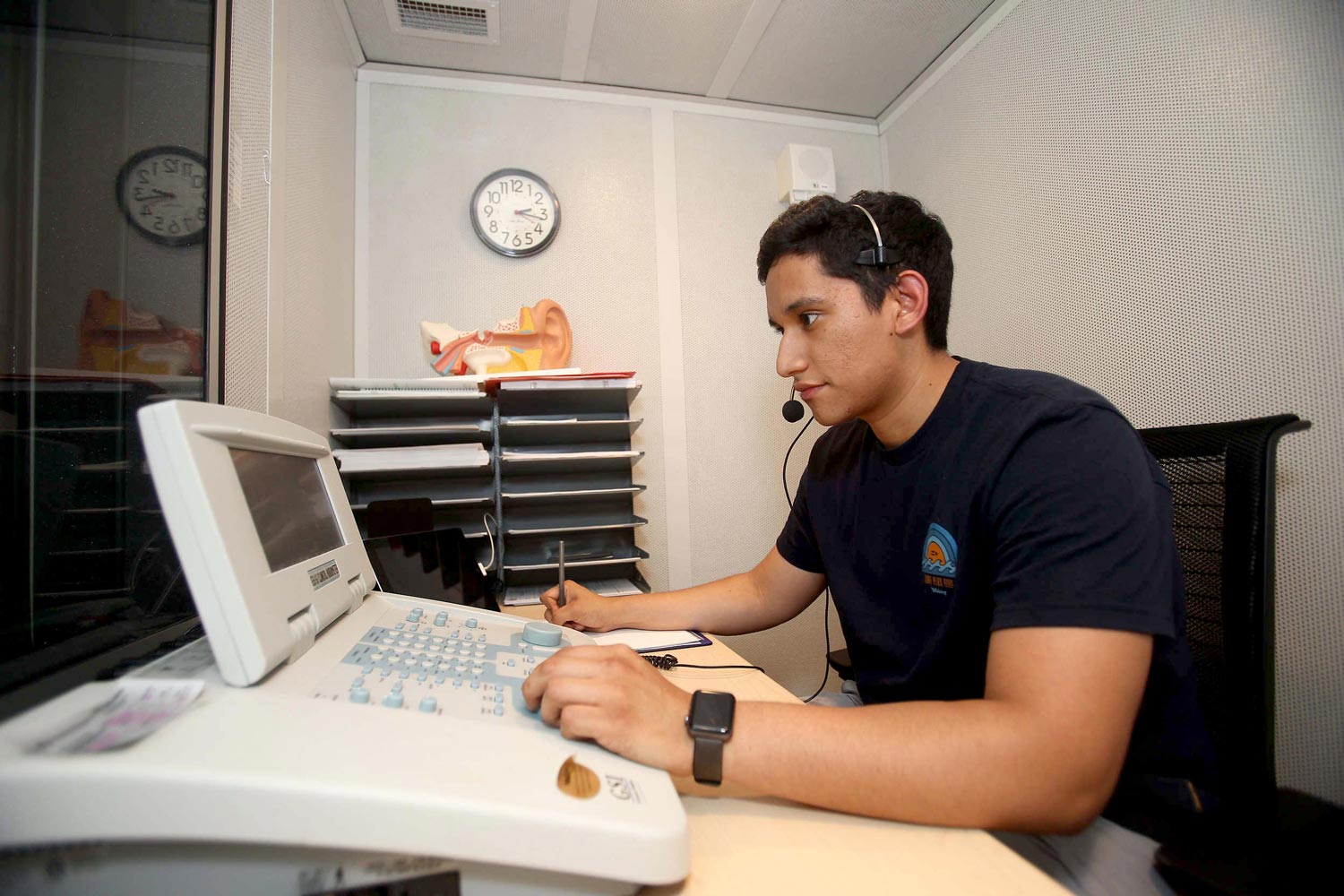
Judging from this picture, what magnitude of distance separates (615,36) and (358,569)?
68.9 inches

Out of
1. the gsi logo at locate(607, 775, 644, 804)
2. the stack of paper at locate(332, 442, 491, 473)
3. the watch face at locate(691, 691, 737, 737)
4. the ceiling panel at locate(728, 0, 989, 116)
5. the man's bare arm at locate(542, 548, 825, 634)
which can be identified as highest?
the ceiling panel at locate(728, 0, 989, 116)

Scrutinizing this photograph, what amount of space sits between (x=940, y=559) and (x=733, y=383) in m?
1.35

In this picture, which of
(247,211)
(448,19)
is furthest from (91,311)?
(448,19)

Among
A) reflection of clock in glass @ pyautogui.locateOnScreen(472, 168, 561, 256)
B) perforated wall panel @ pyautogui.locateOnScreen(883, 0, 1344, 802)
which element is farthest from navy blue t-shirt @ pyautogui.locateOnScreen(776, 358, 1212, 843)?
reflection of clock in glass @ pyautogui.locateOnScreen(472, 168, 561, 256)

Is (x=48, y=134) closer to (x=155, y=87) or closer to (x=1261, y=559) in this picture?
(x=155, y=87)

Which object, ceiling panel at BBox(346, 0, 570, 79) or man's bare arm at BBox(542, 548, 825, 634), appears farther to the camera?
ceiling panel at BBox(346, 0, 570, 79)

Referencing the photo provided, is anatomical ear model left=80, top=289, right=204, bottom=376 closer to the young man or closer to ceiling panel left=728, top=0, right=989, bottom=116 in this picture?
the young man

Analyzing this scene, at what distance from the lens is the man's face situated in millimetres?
907

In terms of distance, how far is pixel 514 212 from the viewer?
1.87m

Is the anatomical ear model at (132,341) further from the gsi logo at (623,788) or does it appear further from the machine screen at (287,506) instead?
the gsi logo at (623,788)

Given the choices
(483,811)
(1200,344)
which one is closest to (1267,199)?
(1200,344)

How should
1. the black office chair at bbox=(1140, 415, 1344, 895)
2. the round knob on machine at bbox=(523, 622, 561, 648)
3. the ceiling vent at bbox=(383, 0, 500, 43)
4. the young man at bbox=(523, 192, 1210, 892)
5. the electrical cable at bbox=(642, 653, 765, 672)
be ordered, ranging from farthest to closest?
the ceiling vent at bbox=(383, 0, 500, 43), the electrical cable at bbox=(642, 653, 765, 672), the round knob on machine at bbox=(523, 622, 561, 648), the black office chair at bbox=(1140, 415, 1344, 895), the young man at bbox=(523, 192, 1210, 892)

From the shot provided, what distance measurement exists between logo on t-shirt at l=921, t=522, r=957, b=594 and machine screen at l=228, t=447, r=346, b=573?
73 centimetres

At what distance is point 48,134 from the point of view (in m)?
0.56
